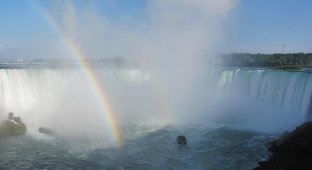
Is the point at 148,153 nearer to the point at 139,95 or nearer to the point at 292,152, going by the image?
the point at 292,152

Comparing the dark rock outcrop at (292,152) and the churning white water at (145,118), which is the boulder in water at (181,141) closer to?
the churning white water at (145,118)

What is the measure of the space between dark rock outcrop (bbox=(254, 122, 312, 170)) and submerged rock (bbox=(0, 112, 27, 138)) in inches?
455

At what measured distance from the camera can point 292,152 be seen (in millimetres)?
12711

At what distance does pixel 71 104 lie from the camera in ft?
81.6

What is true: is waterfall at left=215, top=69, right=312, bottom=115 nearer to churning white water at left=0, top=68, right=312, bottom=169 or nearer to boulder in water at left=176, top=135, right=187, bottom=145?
churning white water at left=0, top=68, right=312, bottom=169

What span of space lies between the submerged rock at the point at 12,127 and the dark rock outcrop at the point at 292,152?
37.9ft

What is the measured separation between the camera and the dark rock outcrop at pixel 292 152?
11367mm

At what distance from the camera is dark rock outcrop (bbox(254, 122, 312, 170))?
37.3ft

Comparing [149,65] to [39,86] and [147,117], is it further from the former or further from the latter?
[39,86]

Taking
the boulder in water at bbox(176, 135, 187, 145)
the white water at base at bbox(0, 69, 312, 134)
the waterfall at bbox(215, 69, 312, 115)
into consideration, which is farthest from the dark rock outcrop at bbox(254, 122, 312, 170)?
the waterfall at bbox(215, 69, 312, 115)

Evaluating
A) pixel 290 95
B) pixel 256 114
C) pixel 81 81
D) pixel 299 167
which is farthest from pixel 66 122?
pixel 299 167

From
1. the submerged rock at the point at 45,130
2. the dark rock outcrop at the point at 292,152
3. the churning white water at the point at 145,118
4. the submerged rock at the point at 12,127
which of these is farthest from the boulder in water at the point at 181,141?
the submerged rock at the point at 12,127

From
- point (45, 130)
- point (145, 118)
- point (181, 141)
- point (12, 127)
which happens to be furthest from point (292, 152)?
point (12, 127)

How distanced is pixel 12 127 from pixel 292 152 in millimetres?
12755
